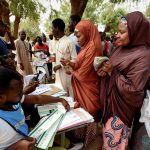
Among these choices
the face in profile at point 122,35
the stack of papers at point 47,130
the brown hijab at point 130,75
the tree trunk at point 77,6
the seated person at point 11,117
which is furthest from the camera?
the tree trunk at point 77,6

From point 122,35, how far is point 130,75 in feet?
1.19

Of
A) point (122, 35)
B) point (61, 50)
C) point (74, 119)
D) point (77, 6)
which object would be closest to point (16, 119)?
point (74, 119)

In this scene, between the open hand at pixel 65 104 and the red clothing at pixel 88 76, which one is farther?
the red clothing at pixel 88 76

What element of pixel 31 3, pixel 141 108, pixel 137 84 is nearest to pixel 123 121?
pixel 141 108

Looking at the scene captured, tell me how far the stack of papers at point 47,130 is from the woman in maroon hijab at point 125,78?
530 millimetres

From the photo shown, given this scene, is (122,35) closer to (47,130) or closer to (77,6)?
(47,130)

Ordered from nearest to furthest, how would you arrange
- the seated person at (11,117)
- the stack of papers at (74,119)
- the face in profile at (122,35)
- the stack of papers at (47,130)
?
the seated person at (11,117) < the stack of papers at (47,130) < the stack of papers at (74,119) < the face in profile at (122,35)

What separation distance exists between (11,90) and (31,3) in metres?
6.46

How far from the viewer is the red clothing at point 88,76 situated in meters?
2.39

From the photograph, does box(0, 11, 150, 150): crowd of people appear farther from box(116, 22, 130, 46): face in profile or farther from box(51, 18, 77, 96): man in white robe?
box(51, 18, 77, 96): man in white robe

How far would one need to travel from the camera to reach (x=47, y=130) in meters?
1.63

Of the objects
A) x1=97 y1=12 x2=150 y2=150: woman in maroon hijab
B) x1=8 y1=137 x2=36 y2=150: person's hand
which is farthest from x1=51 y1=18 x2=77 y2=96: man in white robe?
A: x1=8 y1=137 x2=36 y2=150: person's hand

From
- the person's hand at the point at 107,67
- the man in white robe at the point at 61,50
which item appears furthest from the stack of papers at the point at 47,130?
the man in white robe at the point at 61,50

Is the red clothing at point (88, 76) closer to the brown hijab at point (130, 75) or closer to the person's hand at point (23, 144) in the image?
the brown hijab at point (130, 75)
